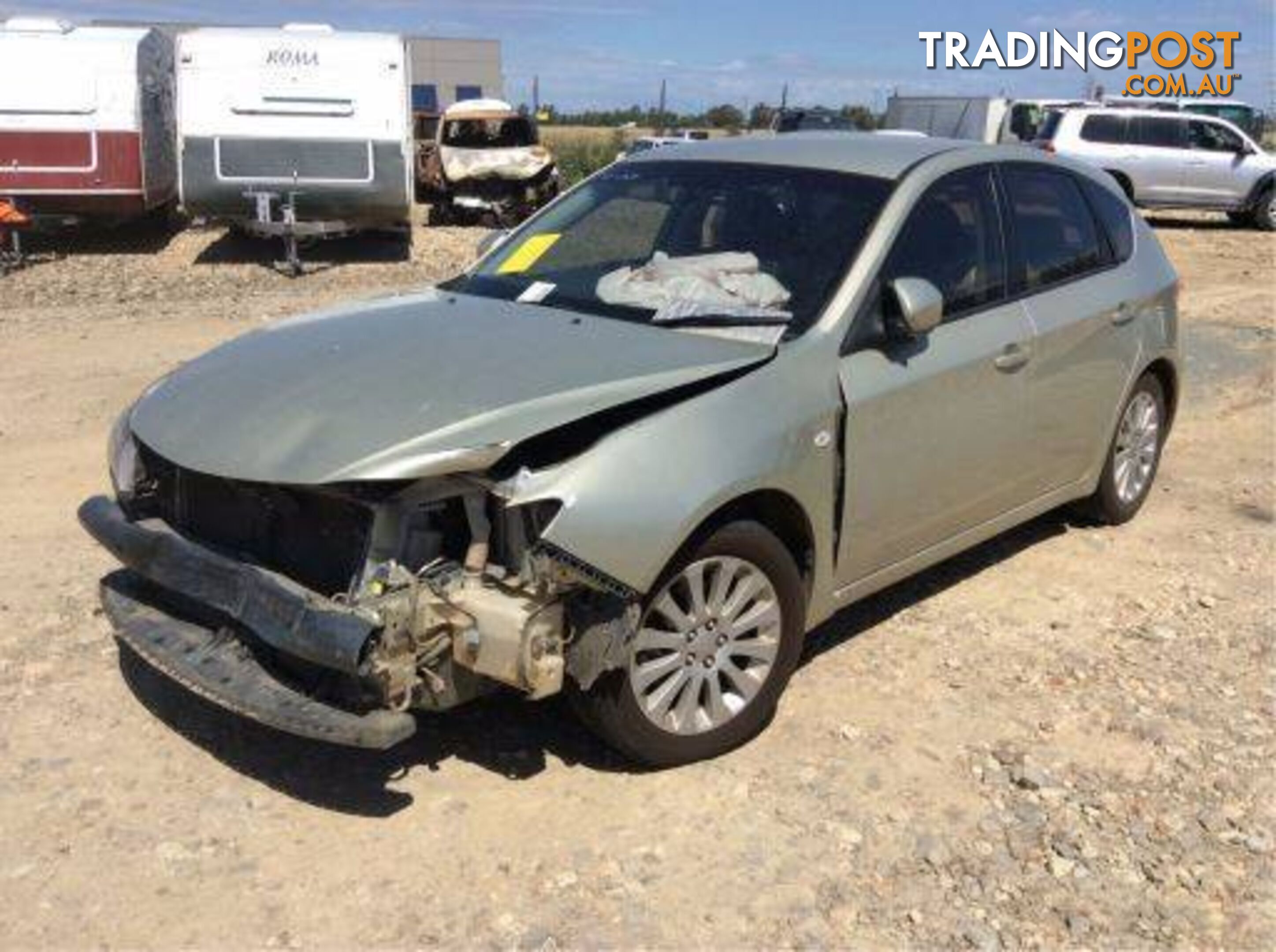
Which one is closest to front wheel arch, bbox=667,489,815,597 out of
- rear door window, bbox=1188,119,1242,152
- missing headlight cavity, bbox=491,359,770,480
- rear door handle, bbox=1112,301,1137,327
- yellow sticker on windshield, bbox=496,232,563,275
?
missing headlight cavity, bbox=491,359,770,480

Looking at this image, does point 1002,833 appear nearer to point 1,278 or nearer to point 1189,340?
point 1189,340

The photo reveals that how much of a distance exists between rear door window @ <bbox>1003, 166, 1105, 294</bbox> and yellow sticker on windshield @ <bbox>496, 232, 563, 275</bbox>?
5.70ft

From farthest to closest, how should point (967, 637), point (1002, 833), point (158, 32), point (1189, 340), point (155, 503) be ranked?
point (158, 32)
point (1189, 340)
point (967, 637)
point (155, 503)
point (1002, 833)

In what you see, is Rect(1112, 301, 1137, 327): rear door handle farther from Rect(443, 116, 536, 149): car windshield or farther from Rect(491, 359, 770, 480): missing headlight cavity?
Rect(443, 116, 536, 149): car windshield

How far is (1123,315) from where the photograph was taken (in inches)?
219

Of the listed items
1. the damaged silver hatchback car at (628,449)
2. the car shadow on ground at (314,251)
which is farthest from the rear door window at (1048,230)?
the car shadow on ground at (314,251)

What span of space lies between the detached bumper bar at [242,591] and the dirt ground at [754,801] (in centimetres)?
55

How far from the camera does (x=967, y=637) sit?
4.82 meters

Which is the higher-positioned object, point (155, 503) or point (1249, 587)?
point (155, 503)

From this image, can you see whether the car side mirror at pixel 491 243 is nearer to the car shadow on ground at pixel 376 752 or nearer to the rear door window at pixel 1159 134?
the car shadow on ground at pixel 376 752

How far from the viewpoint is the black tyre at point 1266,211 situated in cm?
2206

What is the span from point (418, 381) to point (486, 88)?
61981mm

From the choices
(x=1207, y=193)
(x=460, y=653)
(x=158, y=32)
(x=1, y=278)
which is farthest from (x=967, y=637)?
(x=1207, y=193)

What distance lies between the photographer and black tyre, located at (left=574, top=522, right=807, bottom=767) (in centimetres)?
361
